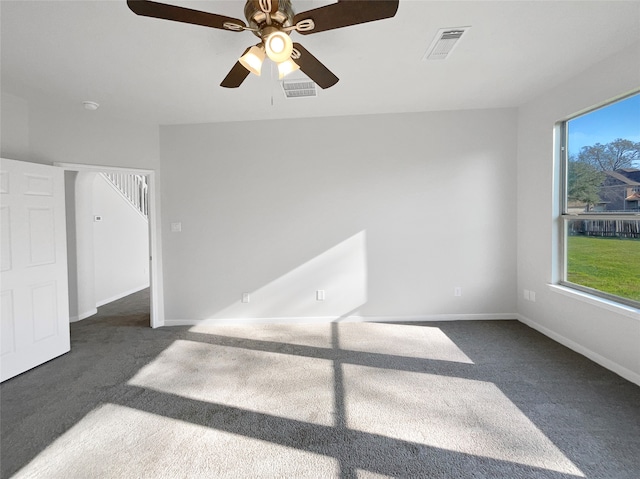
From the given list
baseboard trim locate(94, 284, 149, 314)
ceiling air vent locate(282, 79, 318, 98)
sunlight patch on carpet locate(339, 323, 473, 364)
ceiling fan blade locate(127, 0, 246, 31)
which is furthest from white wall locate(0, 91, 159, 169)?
sunlight patch on carpet locate(339, 323, 473, 364)

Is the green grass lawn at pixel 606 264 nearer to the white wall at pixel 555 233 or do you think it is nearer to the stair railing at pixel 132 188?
the white wall at pixel 555 233

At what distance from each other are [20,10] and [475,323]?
500 cm

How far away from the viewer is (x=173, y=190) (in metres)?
4.01

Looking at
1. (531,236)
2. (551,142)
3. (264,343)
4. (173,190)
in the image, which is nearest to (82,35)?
(173,190)

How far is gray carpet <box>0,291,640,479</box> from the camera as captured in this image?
1.66m

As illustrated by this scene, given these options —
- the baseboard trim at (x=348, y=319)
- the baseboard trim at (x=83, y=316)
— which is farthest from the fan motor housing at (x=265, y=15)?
the baseboard trim at (x=83, y=316)

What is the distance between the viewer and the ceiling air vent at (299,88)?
292 cm

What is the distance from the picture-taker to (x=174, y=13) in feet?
4.68

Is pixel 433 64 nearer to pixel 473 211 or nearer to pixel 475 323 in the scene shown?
pixel 473 211

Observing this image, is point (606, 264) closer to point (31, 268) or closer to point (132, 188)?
point (31, 268)

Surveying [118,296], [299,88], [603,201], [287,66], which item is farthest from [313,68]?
[118,296]

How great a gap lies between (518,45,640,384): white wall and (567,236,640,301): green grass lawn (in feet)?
0.60

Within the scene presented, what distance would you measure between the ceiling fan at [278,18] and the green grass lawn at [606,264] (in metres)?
2.87

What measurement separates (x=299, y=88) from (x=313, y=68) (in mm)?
1293
